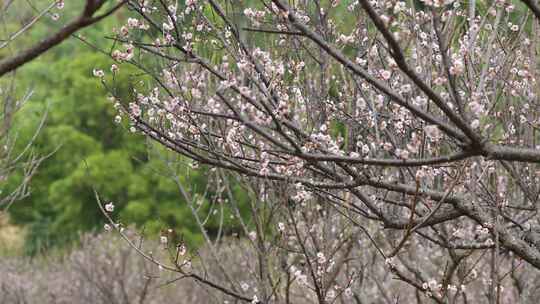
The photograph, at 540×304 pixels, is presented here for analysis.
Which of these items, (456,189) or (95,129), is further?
(95,129)

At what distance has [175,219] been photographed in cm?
1842

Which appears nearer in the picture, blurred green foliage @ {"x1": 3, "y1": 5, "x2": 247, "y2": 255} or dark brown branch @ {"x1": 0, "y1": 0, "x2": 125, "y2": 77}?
dark brown branch @ {"x1": 0, "y1": 0, "x2": 125, "y2": 77}

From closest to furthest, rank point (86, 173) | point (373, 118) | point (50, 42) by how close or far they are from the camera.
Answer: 1. point (50, 42)
2. point (373, 118)
3. point (86, 173)

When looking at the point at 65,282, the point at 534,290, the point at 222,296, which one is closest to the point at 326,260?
the point at 534,290

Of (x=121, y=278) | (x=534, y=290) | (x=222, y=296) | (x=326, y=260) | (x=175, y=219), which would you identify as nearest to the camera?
(x=326, y=260)

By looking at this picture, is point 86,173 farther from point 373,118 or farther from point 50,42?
point 50,42

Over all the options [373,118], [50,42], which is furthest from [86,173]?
[50,42]

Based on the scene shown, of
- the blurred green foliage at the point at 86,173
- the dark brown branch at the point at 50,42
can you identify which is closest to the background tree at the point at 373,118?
the dark brown branch at the point at 50,42

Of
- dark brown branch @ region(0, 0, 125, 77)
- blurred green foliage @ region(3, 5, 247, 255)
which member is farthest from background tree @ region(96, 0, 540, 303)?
blurred green foliage @ region(3, 5, 247, 255)

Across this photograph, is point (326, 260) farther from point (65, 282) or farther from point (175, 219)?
point (175, 219)

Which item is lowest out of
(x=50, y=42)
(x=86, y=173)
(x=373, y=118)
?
(x=50, y=42)

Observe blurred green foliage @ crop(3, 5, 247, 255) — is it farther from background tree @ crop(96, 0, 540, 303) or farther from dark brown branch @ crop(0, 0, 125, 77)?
dark brown branch @ crop(0, 0, 125, 77)

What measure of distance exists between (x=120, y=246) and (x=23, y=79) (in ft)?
45.7

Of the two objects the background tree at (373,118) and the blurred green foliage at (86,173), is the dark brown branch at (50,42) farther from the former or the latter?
the blurred green foliage at (86,173)
